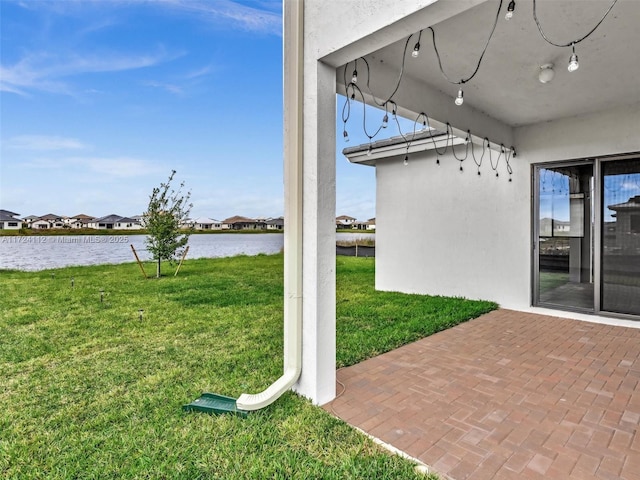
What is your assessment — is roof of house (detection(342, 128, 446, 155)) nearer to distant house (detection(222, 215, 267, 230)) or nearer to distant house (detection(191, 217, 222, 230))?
distant house (detection(222, 215, 267, 230))

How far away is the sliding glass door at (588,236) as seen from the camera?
5.31 metres

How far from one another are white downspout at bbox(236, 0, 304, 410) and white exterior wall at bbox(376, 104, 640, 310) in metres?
5.02

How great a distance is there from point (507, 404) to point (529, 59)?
3.46m

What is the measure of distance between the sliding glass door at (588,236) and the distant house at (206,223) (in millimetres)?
9912

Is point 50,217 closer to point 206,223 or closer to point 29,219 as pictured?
point 29,219

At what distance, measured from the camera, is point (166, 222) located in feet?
35.8

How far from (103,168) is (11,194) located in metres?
3.36

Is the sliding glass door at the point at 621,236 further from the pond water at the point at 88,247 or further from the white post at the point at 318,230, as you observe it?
the pond water at the point at 88,247

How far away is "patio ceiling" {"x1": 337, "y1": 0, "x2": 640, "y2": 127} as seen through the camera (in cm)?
302

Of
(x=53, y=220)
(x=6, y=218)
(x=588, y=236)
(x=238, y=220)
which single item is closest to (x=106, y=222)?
(x=53, y=220)

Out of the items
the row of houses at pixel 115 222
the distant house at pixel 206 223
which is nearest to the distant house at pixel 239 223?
the row of houses at pixel 115 222

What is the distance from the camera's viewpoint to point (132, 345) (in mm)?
4637

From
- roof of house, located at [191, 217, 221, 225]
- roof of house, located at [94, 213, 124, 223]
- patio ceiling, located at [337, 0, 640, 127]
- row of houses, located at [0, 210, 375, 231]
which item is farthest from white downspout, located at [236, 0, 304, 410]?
roof of house, located at [94, 213, 124, 223]

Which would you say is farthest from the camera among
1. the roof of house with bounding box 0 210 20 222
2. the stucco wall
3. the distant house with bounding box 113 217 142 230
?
the distant house with bounding box 113 217 142 230
